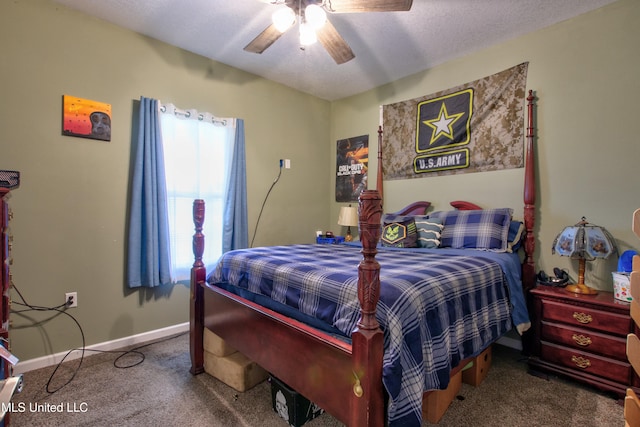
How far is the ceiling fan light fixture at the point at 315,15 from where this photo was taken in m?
1.77

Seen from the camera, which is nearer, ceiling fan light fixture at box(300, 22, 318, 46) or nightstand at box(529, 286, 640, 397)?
nightstand at box(529, 286, 640, 397)

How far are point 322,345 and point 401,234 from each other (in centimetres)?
167

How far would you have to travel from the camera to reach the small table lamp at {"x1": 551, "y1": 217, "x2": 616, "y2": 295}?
1.91 meters

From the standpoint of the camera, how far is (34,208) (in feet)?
7.07

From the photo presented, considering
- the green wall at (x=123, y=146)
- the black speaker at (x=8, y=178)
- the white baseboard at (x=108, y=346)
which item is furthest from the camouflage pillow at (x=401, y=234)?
the black speaker at (x=8, y=178)

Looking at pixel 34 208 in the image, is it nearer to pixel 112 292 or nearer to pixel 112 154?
pixel 112 154

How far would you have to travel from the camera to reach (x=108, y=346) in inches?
95.3

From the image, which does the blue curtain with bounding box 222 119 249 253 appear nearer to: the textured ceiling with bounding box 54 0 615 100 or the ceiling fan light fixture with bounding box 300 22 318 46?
the textured ceiling with bounding box 54 0 615 100

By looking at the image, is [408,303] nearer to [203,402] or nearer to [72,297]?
[203,402]

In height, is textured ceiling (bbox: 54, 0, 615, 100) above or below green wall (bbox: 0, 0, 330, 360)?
above

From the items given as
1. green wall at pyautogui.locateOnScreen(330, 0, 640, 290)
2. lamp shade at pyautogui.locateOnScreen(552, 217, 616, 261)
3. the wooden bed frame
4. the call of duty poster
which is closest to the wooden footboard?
the wooden bed frame

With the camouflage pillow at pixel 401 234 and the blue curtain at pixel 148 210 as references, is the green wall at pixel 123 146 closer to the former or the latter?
the blue curtain at pixel 148 210

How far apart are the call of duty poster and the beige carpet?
7.87ft

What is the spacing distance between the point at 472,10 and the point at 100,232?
3.37m
